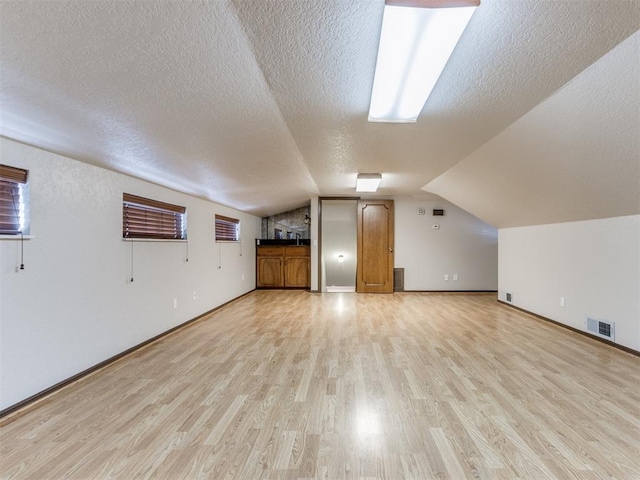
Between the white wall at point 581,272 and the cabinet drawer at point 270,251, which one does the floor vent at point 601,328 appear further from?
the cabinet drawer at point 270,251

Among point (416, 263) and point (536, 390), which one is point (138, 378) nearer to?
point (536, 390)

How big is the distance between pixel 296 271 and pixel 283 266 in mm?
342

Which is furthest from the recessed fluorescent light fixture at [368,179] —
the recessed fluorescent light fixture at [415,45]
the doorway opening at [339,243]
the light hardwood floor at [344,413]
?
the doorway opening at [339,243]

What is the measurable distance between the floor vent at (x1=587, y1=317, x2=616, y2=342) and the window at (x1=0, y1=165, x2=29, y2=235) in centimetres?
534

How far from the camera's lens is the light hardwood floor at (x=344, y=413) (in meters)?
1.67

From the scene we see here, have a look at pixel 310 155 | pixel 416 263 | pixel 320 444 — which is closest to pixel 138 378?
pixel 320 444

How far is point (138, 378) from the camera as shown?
108 inches

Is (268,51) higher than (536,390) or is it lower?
higher

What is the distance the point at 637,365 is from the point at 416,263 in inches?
185

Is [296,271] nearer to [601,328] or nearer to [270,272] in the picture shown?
[270,272]

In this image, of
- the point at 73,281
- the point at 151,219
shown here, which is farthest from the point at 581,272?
the point at 73,281

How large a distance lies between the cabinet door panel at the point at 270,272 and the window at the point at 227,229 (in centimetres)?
143

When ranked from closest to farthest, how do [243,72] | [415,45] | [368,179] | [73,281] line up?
1. [415,45]
2. [243,72]
3. [73,281]
4. [368,179]

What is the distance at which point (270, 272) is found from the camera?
8.20m
